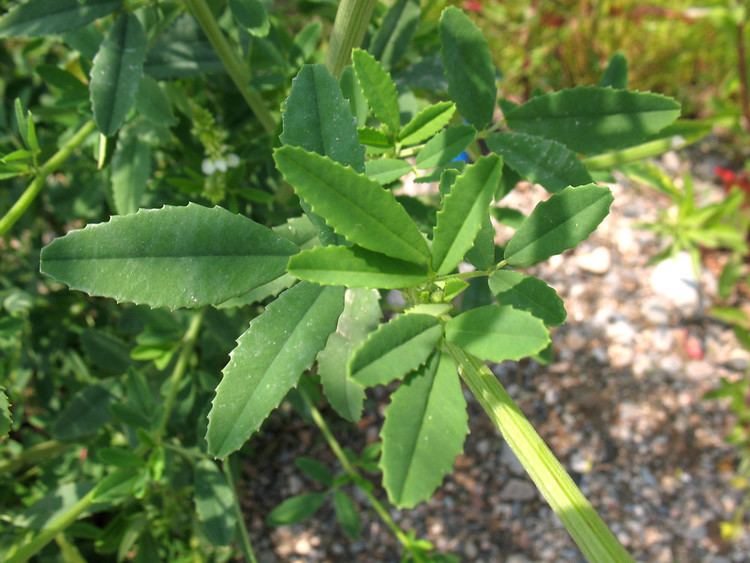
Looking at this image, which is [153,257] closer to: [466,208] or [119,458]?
[466,208]

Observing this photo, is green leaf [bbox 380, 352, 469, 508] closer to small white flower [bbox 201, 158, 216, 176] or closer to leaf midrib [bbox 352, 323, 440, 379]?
leaf midrib [bbox 352, 323, 440, 379]

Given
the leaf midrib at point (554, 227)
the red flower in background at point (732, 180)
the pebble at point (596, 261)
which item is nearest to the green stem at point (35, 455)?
the leaf midrib at point (554, 227)

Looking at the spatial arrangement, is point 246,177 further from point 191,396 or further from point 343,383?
point 343,383

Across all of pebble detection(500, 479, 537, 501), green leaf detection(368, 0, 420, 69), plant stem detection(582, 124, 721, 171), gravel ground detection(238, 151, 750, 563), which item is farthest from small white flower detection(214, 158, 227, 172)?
pebble detection(500, 479, 537, 501)

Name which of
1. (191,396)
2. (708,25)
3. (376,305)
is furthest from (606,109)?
(708,25)

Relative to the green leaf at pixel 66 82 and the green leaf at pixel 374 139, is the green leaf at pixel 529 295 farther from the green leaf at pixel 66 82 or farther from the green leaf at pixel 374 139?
the green leaf at pixel 66 82

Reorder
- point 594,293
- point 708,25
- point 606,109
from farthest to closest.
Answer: point 708,25
point 594,293
point 606,109
